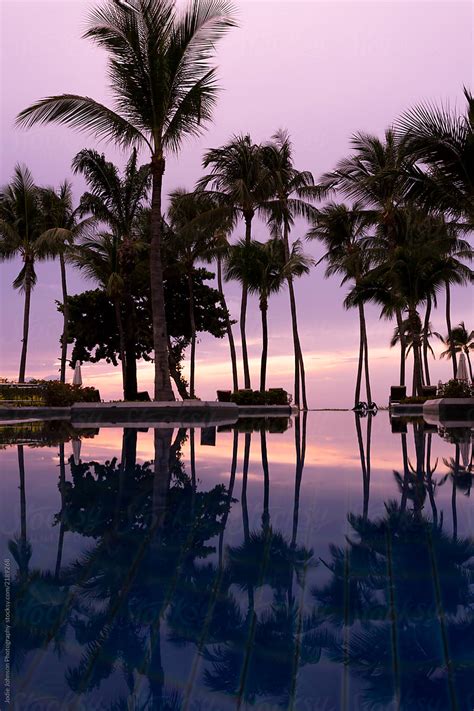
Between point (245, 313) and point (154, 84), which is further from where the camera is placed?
point (245, 313)

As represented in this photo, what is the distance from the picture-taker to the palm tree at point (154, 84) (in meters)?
18.4

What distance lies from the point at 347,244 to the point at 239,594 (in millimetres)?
35931

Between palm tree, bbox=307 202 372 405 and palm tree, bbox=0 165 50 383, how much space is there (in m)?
14.9

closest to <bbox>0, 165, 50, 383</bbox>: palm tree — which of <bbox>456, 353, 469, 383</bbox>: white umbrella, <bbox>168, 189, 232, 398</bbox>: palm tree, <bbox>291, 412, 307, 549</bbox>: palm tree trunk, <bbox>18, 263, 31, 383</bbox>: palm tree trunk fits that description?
<bbox>18, 263, 31, 383</bbox>: palm tree trunk

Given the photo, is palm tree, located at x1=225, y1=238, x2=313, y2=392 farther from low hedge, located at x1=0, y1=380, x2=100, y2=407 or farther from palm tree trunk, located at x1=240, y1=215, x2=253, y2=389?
low hedge, located at x1=0, y1=380, x2=100, y2=407

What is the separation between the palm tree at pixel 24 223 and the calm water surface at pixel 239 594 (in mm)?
29467

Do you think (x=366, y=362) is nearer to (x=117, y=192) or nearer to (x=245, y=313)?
(x=245, y=313)

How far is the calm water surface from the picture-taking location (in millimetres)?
2674

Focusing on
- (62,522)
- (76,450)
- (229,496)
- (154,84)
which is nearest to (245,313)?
(154,84)

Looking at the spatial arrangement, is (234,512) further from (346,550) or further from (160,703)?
(160,703)

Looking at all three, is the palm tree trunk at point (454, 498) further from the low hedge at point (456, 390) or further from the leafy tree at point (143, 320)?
the leafy tree at point (143, 320)

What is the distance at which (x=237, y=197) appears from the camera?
98.0 feet

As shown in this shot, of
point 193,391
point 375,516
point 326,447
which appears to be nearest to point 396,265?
point 193,391

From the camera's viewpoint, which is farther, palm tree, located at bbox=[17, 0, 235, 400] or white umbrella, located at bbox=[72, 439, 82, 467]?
palm tree, located at bbox=[17, 0, 235, 400]
